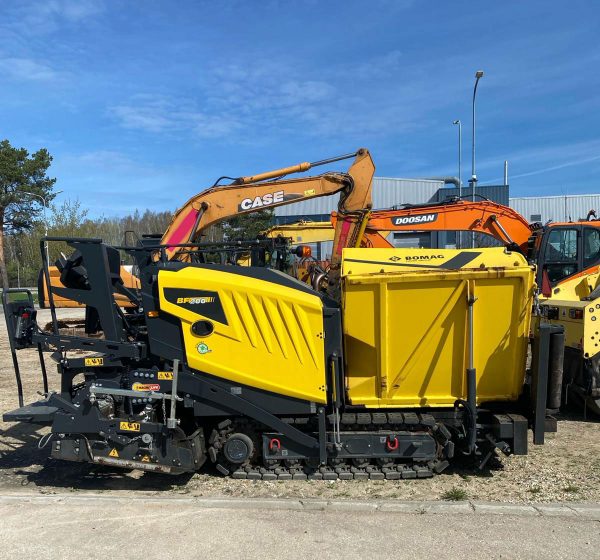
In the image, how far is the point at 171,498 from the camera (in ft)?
14.3

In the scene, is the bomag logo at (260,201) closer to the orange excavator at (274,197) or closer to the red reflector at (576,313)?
the orange excavator at (274,197)

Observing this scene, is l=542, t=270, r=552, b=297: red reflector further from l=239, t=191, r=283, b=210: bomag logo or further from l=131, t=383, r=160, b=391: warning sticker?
l=131, t=383, r=160, b=391: warning sticker

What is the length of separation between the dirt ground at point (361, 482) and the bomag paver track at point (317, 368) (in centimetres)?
16

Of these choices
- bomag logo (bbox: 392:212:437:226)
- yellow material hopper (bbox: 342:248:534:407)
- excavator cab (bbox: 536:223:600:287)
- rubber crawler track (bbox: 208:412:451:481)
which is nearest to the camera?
yellow material hopper (bbox: 342:248:534:407)

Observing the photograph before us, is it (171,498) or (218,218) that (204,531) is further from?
(218,218)

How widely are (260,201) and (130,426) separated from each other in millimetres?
3466

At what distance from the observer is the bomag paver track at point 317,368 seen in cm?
445

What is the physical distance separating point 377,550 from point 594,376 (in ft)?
13.5

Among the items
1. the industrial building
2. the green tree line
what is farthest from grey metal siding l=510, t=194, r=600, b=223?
the green tree line

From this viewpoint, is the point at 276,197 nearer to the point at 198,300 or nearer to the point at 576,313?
the point at 198,300

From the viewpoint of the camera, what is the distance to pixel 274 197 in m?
7.02

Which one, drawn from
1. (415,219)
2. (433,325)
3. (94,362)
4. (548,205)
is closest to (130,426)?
(94,362)

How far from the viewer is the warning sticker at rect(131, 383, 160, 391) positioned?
4.61 meters

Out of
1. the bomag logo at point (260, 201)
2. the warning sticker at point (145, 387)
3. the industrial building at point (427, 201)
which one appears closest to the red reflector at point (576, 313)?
the bomag logo at point (260, 201)
